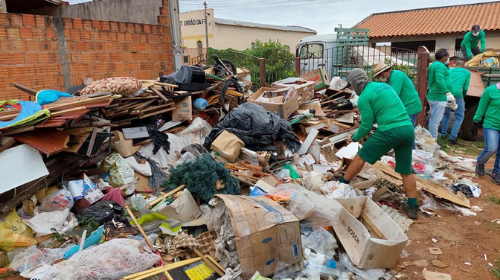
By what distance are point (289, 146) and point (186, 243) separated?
9.22ft

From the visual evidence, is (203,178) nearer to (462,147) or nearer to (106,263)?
(106,263)

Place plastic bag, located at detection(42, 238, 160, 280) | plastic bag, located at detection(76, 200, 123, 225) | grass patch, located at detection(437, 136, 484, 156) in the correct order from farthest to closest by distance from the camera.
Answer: grass patch, located at detection(437, 136, 484, 156)
plastic bag, located at detection(76, 200, 123, 225)
plastic bag, located at detection(42, 238, 160, 280)

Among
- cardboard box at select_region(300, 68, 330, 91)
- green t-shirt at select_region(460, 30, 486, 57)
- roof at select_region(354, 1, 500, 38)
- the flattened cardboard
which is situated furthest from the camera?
roof at select_region(354, 1, 500, 38)

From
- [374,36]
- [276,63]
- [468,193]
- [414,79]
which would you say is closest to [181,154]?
[468,193]

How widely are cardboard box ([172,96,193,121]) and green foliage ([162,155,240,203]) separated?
1557 mm

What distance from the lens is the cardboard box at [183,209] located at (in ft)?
11.6

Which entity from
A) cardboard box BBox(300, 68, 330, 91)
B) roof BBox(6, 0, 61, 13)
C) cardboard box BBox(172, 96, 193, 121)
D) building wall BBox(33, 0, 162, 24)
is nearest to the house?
roof BBox(6, 0, 61, 13)

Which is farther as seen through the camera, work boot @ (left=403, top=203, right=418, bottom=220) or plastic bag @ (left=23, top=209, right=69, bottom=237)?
work boot @ (left=403, top=203, right=418, bottom=220)

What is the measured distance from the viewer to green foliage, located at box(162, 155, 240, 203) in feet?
12.6

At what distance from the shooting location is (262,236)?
2.62 m

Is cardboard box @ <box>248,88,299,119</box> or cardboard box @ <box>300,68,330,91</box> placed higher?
cardboard box @ <box>300,68,330,91</box>

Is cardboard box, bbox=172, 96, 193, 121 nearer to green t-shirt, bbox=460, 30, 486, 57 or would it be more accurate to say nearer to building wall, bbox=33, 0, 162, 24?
building wall, bbox=33, 0, 162, 24

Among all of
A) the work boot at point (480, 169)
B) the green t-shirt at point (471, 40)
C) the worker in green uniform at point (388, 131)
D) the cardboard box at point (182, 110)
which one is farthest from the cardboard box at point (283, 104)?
the green t-shirt at point (471, 40)

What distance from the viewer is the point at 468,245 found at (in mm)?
3480
